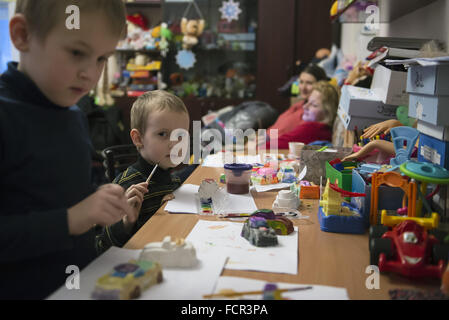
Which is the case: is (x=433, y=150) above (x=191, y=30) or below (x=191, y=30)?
below

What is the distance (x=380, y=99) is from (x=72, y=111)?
1115 millimetres

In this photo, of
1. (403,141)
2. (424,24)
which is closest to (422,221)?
(403,141)

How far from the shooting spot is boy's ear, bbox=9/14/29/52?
2.41ft

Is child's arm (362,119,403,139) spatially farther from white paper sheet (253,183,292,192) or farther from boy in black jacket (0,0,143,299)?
boy in black jacket (0,0,143,299)

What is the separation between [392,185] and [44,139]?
697mm

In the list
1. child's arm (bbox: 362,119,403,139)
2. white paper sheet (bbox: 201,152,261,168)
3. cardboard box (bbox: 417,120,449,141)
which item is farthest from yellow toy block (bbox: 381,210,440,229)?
white paper sheet (bbox: 201,152,261,168)

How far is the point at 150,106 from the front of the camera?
1.34 metres

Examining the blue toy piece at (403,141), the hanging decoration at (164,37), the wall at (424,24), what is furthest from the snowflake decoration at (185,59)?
the blue toy piece at (403,141)

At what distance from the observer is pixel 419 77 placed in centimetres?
110

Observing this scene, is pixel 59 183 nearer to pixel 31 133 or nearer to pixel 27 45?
pixel 31 133

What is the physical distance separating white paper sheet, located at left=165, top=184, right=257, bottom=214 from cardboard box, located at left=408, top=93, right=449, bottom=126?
48cm

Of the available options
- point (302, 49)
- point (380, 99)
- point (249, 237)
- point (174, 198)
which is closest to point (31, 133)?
point (249, 237)

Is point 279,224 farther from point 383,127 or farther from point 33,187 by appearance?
point 383,127

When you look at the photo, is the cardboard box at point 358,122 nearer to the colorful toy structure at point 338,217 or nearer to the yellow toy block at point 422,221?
the colorful toy structure at point 338,217
